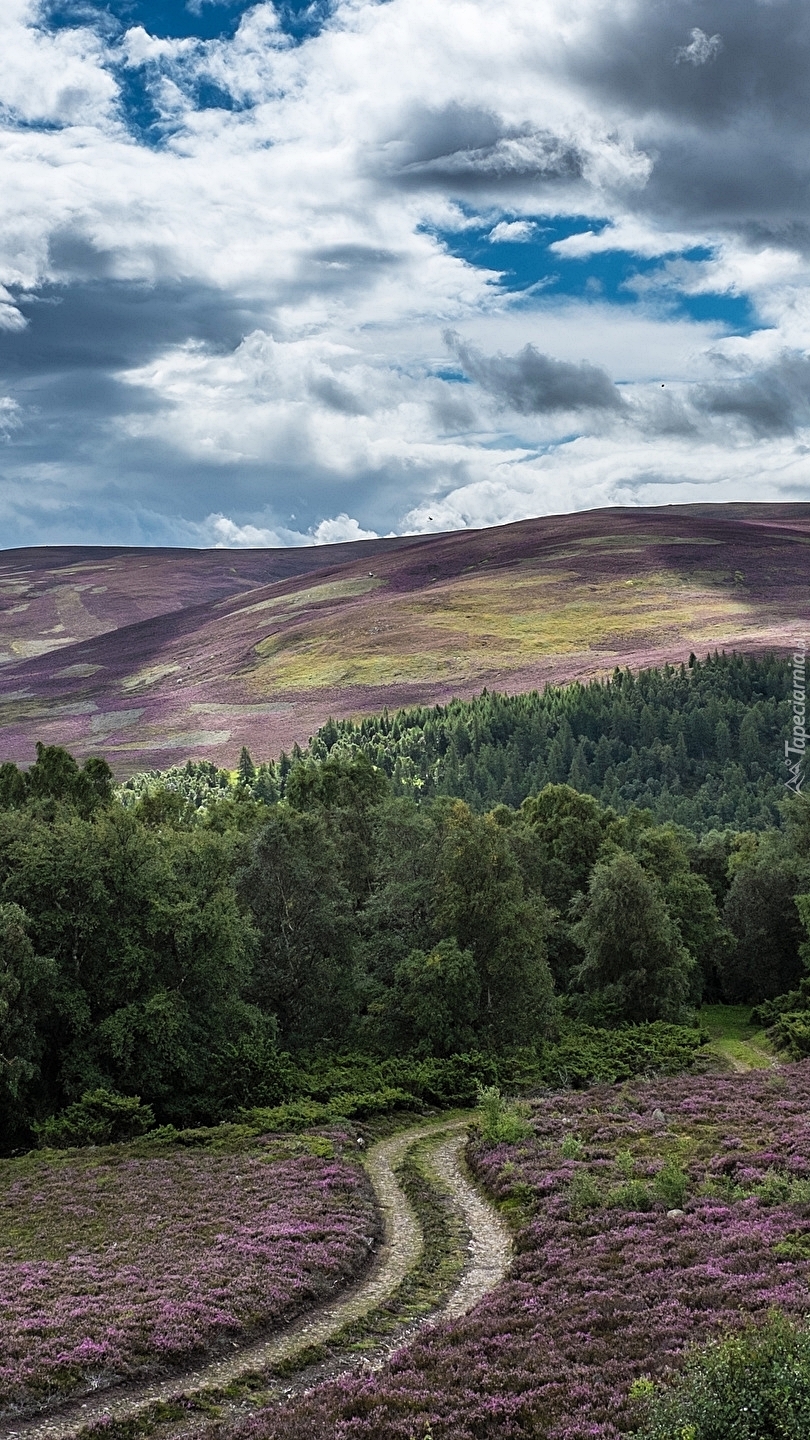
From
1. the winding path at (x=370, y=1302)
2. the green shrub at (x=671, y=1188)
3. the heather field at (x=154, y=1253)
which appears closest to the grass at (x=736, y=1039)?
the winding path at (x=370, y=1302)

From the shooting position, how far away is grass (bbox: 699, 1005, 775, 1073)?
66.6 m

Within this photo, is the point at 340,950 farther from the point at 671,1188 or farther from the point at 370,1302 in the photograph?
the point at 370,1302

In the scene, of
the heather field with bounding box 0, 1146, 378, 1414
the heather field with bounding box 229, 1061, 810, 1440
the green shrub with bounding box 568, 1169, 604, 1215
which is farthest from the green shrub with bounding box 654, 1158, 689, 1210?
the heather field with bounding box 0, 1146, 378, 1414

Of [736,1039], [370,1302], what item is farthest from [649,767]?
[370,1302]

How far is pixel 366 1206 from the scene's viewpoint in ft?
115

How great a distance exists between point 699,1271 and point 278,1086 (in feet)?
108

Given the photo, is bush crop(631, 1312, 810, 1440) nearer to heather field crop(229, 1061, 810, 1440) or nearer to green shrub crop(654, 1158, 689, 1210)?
heather field crop(229, 1061, 810, 1440)

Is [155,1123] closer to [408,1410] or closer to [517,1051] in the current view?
[517,1051]

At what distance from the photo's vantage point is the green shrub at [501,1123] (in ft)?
139

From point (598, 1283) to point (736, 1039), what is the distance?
189 ft

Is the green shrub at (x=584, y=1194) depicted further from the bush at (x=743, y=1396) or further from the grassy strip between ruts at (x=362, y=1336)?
the bush at (x=743, y=1396)

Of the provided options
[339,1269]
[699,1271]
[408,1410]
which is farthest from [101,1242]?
[699,1271]

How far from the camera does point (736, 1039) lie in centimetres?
7831

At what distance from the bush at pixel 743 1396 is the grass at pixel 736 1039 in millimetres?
47243
